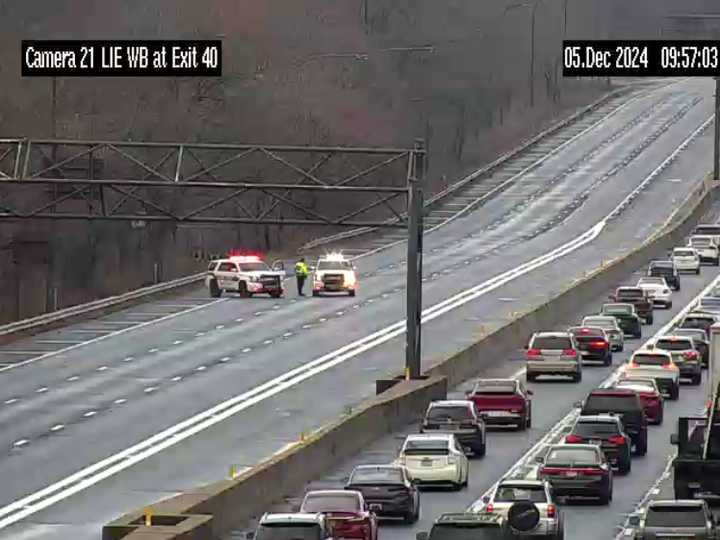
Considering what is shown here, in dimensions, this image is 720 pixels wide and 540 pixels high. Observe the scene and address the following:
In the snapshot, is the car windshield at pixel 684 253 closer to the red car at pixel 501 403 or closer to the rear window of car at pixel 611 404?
the red car at pixel 501 403

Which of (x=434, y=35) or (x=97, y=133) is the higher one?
(x=434, y=35)

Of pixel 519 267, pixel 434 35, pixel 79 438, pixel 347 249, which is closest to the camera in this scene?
pixel 79 438

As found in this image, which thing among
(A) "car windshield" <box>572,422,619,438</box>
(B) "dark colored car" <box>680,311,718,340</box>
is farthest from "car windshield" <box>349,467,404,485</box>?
(B) "dark colored car" <box>680,311,718,340</box>

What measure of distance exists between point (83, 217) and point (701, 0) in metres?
87.2

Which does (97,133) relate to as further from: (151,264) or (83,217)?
(83,217)

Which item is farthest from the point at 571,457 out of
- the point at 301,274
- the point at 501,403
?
the point at 301,274

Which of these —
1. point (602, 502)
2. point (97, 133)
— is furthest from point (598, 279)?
point (97, 133)

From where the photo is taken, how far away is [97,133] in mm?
130500

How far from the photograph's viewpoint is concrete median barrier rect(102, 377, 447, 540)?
31281 millimetres

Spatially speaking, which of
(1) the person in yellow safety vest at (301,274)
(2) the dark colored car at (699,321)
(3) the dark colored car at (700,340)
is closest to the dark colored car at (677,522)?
(3) the dark colored car at (700,340)

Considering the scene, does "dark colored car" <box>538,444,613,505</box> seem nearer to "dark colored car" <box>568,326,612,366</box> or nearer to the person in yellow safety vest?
"dark colored car" <box>568,326,612,366</box>

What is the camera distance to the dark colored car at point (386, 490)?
3700 cm

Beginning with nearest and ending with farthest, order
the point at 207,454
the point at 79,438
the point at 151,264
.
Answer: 1. the point at 207,454
2. the point at 79,438
3. the point at 151,264

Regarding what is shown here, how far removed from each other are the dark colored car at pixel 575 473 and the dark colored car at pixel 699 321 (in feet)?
93.5
